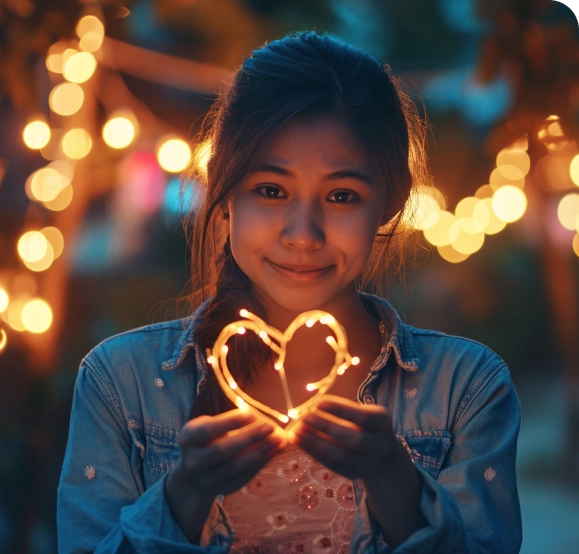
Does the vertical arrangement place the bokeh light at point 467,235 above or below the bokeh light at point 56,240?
above

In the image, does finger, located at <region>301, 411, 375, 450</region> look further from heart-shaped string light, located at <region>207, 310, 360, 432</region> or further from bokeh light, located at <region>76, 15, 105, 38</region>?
bokeh light, located at <region>76, 15, 105, 38</region>

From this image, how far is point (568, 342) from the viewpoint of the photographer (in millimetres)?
5332

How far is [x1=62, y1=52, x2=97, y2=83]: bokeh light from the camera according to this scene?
3.75 meters

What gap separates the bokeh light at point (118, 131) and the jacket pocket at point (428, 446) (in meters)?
2.46

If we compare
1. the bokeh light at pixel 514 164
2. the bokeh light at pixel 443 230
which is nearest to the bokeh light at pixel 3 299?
the bokeh light at pixel 514 164

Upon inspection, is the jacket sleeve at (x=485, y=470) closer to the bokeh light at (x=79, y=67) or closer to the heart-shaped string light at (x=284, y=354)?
the heart-shaped string light at (x=284, y=354)

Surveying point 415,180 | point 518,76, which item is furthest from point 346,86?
point 518,76

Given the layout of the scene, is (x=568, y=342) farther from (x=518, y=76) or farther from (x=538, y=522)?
(x=518, y=76)

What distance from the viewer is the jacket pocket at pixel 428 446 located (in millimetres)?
1877

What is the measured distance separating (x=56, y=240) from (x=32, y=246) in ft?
0.90

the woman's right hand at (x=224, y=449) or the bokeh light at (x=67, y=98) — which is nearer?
the woman's right hand at (x=224, y=449)

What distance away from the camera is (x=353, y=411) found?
1388 mm

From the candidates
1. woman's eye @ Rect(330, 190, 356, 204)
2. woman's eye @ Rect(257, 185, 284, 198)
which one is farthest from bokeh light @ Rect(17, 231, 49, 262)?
woman's eye @ Rect(330, 190, 356, 204)

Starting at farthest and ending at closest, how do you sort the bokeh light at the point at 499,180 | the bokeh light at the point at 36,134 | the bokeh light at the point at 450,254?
the bokeh light at the point at 450,254 < the bokeh light at the point at 499,180 < the bokeh light at the point at 36,134
